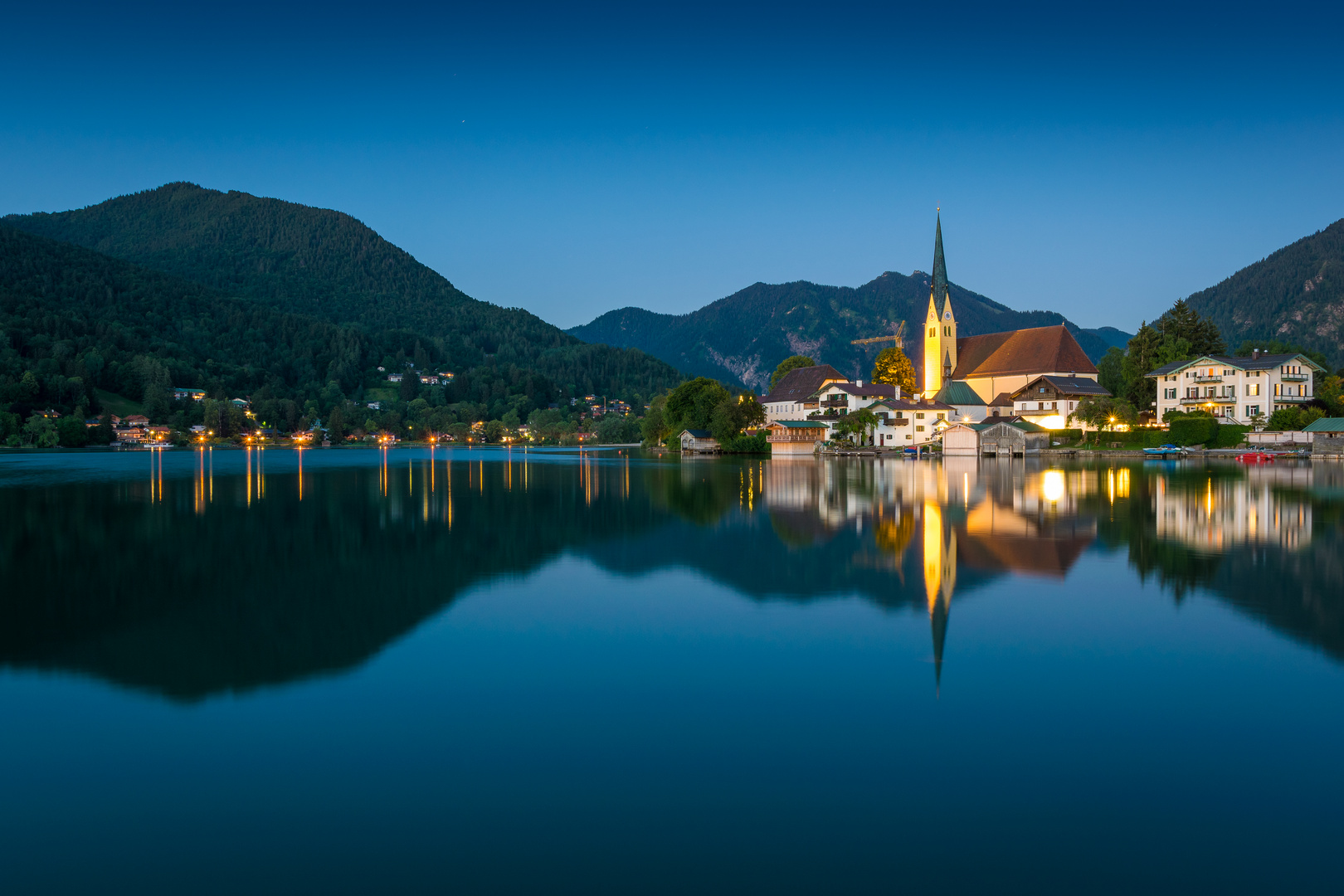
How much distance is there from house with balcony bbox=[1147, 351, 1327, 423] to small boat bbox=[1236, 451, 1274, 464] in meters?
7.98

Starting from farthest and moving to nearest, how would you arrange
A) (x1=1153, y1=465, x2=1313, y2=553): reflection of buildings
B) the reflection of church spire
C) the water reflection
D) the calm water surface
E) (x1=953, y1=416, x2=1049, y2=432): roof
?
(x1=953, y1=416, x2=1049, y2=432): roof < (x1=1153, y1=465, x2=1313, y2=553): reflection of buildings < the water reflection < the reflection of church spire < the calm water surface

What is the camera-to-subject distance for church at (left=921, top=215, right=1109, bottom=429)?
73.4 metres

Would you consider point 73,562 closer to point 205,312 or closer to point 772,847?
point 772,847

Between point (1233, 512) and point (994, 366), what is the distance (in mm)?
60313

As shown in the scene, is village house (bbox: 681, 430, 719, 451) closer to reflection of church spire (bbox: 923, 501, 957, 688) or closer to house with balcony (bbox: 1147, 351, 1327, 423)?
house with balcony (bbox: 1147, 351, 1327, 423)

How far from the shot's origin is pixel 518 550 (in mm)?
18172

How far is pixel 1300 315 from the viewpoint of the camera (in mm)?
171375

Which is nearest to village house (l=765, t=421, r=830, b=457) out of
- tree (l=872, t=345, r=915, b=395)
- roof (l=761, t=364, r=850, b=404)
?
roof (l=761, t=364, r=850, b=404)

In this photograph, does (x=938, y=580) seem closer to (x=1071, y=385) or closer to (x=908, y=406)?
(x=908, y=406)

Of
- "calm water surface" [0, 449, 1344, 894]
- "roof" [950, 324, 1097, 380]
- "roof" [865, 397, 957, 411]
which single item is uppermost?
"roof" [950, 324, 1097, 380]

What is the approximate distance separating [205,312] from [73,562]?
14887 centimetres

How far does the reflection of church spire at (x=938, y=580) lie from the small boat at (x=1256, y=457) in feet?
139

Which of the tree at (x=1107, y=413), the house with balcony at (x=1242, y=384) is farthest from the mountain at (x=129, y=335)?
the house with balcony at (x=1242, y=384)

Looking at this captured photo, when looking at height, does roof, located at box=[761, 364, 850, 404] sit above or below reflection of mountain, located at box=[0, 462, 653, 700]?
above
